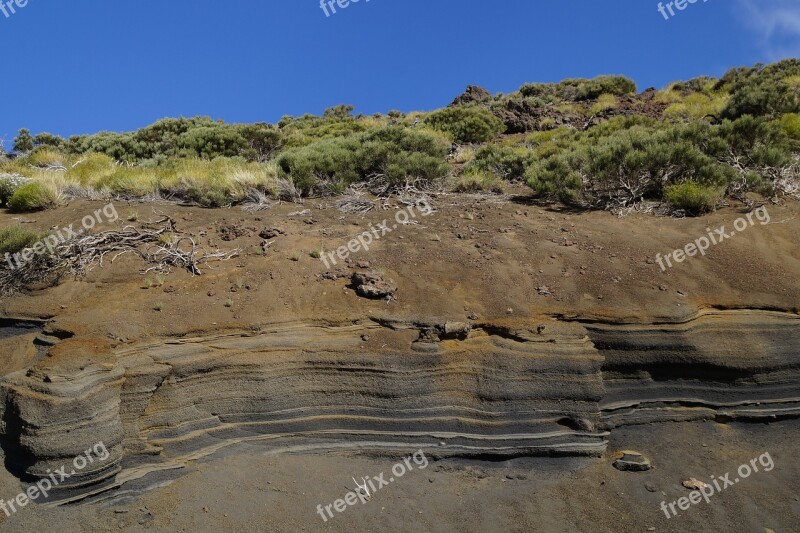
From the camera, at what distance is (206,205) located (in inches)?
375

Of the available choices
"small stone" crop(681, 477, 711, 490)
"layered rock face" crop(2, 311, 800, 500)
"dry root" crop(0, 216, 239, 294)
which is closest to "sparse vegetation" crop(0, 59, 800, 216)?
"dry root" crop(0, 216, 239, 294)

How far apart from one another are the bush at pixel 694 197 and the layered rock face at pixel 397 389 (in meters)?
3.14

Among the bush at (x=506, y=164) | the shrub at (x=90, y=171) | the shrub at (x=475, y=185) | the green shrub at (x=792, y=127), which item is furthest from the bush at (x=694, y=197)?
the shrub at (x=90, y=171)

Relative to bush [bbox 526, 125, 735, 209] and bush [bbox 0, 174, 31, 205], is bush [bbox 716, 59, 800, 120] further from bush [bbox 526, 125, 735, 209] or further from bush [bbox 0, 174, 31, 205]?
bush [bbox 0, 174, 31, 205]

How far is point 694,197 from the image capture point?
883cm

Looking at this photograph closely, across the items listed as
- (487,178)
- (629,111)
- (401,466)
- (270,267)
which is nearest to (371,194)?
(487,178)

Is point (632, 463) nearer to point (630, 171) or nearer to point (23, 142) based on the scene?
point (630, 171)

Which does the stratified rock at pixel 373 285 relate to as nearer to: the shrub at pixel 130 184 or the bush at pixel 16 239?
the bush at pixel 16 239

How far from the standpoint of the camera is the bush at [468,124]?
17.3m

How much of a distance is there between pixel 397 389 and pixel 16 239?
5.49 m

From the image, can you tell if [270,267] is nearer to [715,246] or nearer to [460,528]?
[460,528]

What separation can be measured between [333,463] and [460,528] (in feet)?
4.38

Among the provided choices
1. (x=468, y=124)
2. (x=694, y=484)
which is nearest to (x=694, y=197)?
(x=694, y=484)

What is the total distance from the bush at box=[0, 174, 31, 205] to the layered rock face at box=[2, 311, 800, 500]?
5.67m
